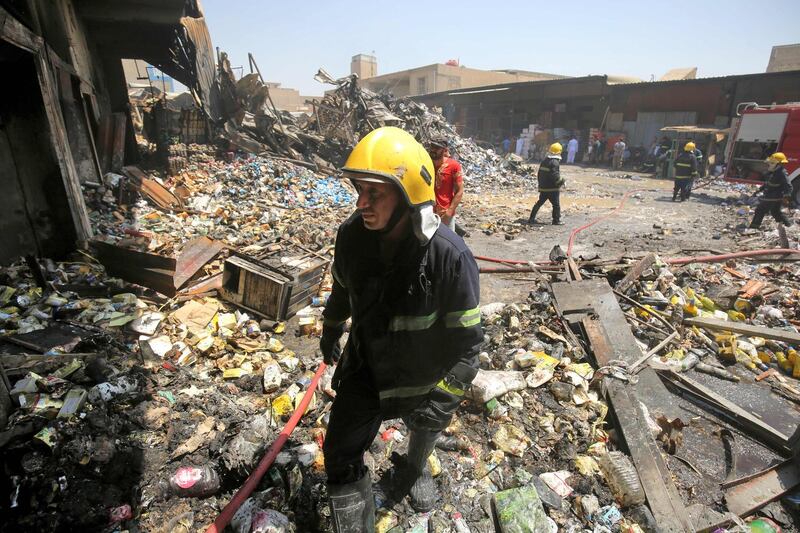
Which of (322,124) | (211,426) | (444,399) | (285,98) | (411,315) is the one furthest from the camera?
(285,98)

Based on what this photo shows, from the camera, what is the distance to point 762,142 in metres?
11.7

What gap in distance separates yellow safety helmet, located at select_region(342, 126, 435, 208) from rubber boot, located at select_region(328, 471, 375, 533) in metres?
1.38

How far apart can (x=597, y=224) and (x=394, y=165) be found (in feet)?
29.9

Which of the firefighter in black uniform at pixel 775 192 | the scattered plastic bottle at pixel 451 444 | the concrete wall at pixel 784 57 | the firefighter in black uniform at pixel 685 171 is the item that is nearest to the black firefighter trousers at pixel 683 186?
the firefighter in black uniform at pixel 685 171

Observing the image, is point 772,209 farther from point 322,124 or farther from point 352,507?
point 322,124

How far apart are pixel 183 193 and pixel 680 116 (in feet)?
70.3

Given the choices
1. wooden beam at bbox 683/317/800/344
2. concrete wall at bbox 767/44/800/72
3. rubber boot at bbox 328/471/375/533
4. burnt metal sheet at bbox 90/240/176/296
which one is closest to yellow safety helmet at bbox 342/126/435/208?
rubber boot at bbox 328/471/375/533

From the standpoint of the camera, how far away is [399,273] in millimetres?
1774

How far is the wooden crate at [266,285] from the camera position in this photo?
14.0 ft

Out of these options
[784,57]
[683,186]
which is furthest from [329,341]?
[784,57]

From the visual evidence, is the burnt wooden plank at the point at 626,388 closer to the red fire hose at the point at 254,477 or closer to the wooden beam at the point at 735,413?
the wooden beam at the point at 735,413

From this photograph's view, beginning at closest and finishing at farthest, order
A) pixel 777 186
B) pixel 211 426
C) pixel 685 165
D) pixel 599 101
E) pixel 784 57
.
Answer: pixel 211 426 → pixel 777 186 → pixel 685 165 → pixel 599 101 → pixel 784 57

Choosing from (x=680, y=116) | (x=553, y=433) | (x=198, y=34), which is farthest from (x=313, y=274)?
(x=680, y=116)

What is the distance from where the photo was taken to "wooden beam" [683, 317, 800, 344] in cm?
420
